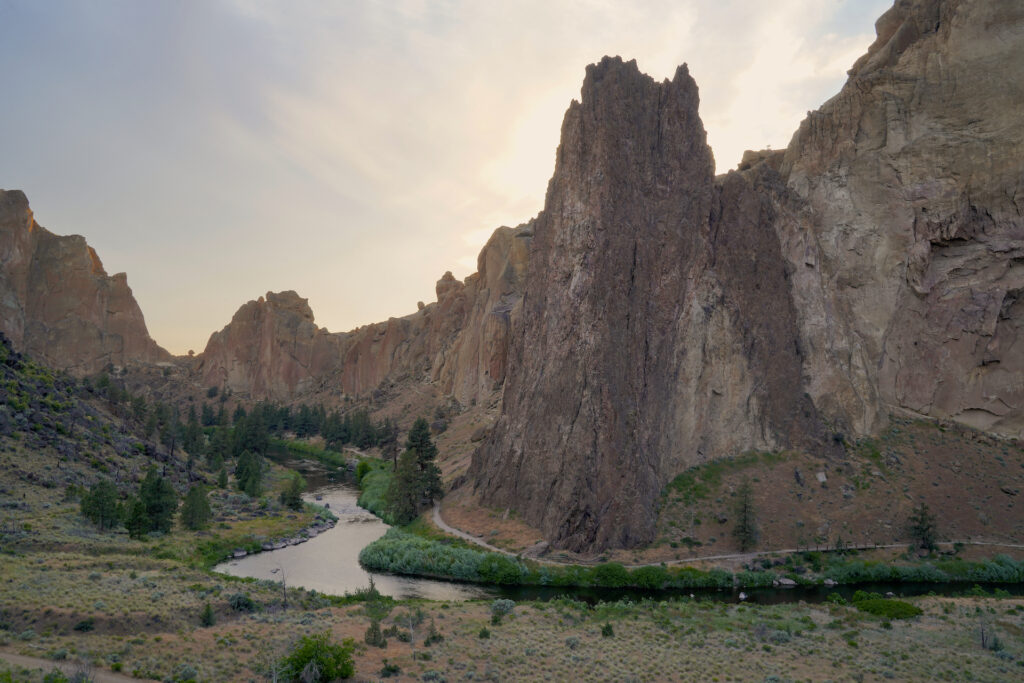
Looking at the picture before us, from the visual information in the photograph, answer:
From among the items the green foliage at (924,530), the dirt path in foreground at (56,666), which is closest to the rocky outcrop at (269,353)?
the green foliage at (924,530)

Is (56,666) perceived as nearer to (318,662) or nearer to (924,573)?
(318,662)

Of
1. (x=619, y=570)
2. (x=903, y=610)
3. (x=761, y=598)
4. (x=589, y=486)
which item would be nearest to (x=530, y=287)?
(x=589, y=486)

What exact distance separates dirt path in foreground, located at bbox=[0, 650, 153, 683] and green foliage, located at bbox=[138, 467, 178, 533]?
84.1 feet

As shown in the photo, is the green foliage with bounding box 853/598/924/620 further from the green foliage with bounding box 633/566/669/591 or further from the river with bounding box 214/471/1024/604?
the green foliage with bounding box 633/566/669/591

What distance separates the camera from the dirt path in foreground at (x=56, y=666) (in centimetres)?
1955

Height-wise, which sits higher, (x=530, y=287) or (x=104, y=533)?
(x=530, y=287)

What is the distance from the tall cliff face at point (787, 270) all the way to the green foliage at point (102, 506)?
27.5 meters

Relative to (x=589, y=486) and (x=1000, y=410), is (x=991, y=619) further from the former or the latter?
(x=1000, y=410)

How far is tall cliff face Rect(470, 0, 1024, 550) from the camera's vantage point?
52.7 meters

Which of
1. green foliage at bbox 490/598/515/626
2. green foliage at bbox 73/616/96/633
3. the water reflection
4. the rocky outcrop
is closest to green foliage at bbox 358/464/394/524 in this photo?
the water reflection

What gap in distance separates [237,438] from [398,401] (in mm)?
36759

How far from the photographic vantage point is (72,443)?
54969 millimetres

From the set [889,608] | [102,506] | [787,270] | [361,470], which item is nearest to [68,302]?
[361,470]

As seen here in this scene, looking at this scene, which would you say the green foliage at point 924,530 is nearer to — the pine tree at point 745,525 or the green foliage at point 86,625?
the pine tree at point 745,525
